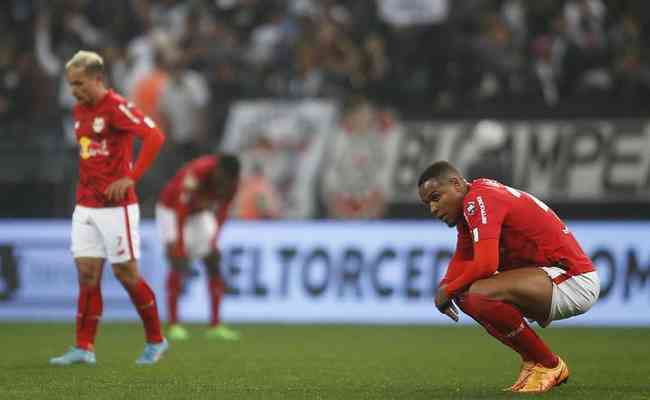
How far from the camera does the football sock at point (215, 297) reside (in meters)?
13.7

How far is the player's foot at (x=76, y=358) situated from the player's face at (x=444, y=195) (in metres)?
3.39

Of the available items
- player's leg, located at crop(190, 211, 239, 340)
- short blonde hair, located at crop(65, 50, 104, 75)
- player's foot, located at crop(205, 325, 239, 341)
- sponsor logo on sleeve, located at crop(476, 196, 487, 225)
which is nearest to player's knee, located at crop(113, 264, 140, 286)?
short blonde hair, located at crop(65, 50, 104, 75)

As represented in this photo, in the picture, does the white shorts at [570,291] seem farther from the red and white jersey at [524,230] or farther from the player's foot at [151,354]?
the player's foot at [151,354]

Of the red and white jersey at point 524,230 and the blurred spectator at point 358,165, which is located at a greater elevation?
the red and white jersey at point 524,230

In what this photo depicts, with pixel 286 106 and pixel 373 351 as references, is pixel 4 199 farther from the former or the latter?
pixel 373 351

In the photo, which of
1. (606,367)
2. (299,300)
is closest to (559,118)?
(299,300)

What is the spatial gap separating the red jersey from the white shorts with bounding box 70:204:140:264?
3341mm

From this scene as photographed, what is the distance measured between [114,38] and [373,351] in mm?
8982

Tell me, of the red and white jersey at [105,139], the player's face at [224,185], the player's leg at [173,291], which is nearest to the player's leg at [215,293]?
the player's leg at [173,291]

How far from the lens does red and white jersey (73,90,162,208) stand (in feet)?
31.6

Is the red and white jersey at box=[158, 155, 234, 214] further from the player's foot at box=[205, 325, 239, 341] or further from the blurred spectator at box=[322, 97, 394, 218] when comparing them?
the blurred spectator at box=[322, 97, 394, 218]

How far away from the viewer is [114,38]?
19062 millimetres

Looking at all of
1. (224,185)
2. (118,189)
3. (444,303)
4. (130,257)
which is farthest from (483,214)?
(224,185)

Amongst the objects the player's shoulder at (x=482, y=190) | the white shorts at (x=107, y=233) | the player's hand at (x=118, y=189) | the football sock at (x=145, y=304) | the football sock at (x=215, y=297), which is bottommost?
the football sock at (x=215, y=297)
